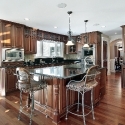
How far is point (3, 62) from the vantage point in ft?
12.7

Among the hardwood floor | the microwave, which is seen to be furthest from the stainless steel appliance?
the microwave

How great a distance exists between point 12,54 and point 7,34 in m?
0.73

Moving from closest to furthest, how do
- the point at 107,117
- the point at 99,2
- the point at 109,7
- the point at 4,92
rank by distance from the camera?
the point at 107,117 → the point at 99,2 → the point at 109,7 → the point at 4,92

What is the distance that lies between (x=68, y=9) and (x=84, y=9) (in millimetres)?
454

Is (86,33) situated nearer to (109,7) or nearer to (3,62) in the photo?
(109,7)

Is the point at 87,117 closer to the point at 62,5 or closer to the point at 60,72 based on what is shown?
the point at 60,72

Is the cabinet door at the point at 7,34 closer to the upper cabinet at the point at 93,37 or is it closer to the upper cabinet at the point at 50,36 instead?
the upper cabinet at the point at 50,36

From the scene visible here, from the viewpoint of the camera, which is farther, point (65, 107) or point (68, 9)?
point (68, 9)

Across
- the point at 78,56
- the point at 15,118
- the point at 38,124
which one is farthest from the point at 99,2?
the point at 78,56

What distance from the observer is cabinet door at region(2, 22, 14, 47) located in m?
3.90

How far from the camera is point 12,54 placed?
4.09m

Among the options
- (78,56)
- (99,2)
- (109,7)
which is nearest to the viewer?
(99,2)

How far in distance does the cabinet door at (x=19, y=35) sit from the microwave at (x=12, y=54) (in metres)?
0.20

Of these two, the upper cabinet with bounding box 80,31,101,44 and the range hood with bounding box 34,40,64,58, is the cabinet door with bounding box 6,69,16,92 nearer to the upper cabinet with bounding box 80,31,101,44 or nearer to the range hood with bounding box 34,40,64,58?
the range hood with bounding box 34,40,64,58
